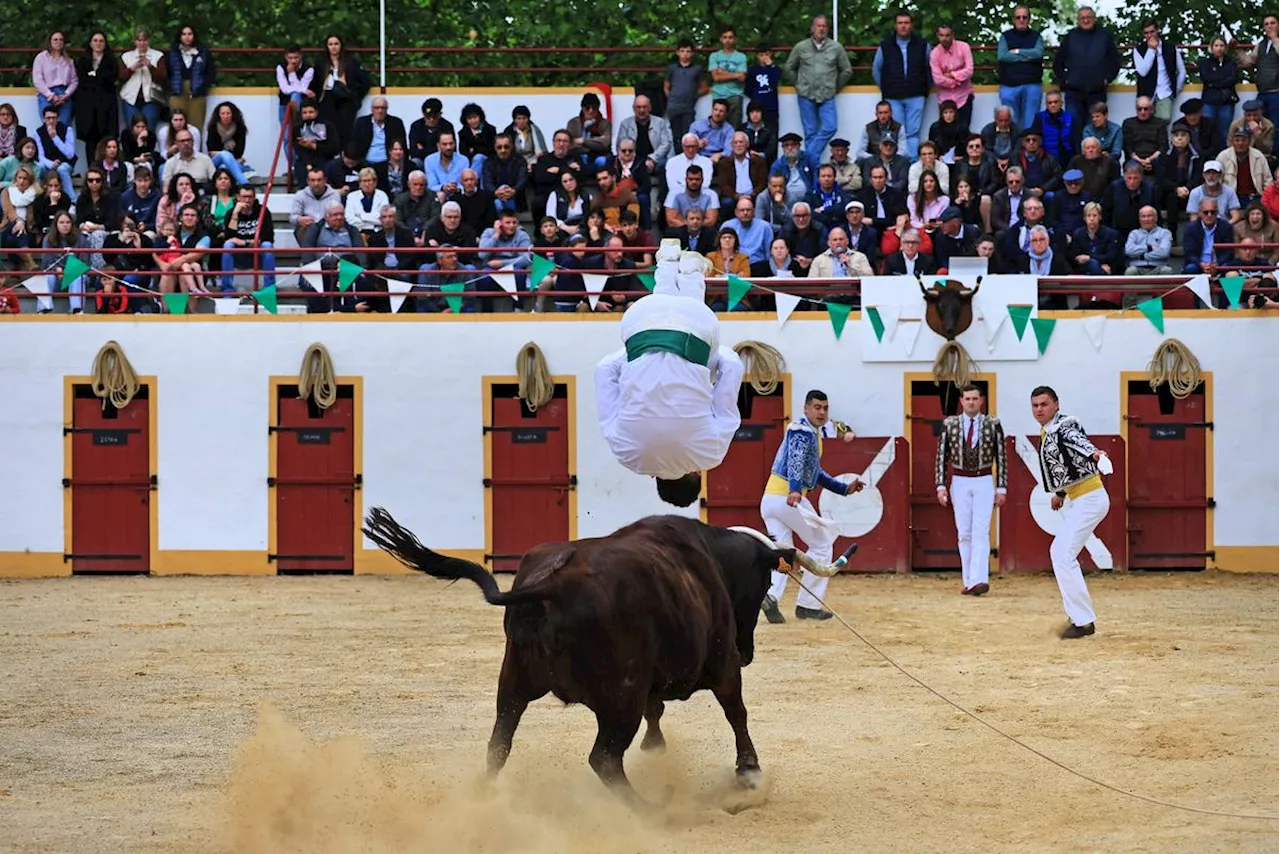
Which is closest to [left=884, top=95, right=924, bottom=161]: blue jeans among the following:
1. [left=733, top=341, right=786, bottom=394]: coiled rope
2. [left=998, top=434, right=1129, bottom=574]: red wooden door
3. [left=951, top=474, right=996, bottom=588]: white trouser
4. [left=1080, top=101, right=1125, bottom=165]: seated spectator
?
[left=1080, top=101, right=1125, bottom=165]: seated spectator

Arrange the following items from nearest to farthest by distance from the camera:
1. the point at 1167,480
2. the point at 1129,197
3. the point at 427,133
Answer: the point at 1167,480
the point at 1129,197
the point at 427,133

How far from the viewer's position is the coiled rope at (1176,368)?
18.9m

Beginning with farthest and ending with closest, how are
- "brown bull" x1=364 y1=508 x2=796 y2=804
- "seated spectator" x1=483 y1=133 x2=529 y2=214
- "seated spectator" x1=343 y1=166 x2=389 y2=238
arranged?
"seated spectator" x1=483 y1=133 x2=529 y2=214
"seated spectator" x1=343 y1=166 x2=389 y2=238
"brown bull" x1=364 y1=508 x2=796 y2=804

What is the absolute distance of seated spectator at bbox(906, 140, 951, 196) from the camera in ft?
66.1

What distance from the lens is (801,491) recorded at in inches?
579

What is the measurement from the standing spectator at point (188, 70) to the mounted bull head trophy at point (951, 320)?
30.5ft

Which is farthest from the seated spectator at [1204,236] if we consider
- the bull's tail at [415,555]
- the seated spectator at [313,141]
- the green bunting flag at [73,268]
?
the bull's tail at [415,555]

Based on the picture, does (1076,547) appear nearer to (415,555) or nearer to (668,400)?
(668,400)

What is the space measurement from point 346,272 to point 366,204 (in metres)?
1.93

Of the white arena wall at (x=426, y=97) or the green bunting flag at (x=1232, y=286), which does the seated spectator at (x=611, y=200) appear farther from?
the green bunting flag at (x=1232, y=286)

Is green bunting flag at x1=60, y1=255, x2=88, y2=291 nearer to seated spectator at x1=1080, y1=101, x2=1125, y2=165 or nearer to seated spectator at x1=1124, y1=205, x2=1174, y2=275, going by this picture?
seated spectator at x1=1124, y1=205, x2=1174, y2=275

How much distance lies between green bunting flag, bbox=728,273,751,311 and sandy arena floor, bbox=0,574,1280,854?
364cm

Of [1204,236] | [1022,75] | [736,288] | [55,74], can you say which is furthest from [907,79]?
A: [55,74]

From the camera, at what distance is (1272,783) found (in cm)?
861
